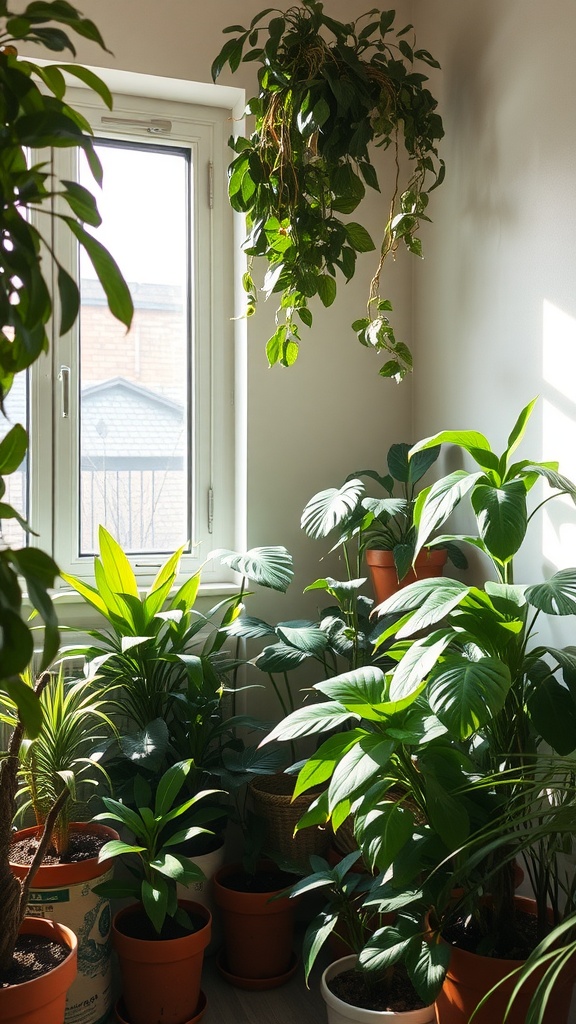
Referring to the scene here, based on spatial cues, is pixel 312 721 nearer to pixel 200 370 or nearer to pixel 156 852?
pixel 156 852

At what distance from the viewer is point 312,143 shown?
2180 mm

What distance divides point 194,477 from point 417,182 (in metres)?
1.08

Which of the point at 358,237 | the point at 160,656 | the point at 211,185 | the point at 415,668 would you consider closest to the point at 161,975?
the point at 160,656

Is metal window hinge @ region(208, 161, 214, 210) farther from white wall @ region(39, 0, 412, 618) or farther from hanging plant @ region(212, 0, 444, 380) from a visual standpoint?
hanging plant @ region(212, 0, 444, 380)

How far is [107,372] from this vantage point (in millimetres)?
2615

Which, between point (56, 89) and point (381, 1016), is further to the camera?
point (381, 1016)

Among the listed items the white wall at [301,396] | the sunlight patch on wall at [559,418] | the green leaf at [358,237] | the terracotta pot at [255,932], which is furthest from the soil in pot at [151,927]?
the green leaf at [358,237]

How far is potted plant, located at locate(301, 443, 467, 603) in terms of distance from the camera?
85.6 inches

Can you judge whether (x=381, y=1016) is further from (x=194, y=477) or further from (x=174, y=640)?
(x=194, y=477)

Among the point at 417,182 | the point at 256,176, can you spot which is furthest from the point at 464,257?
the point at 256,176

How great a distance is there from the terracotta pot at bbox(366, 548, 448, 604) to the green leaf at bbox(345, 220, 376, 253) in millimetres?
798

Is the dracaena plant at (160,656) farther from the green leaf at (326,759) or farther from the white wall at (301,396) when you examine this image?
the green leaf at (326,759)

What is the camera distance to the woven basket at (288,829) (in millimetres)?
2248

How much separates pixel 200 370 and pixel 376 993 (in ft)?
5.74
